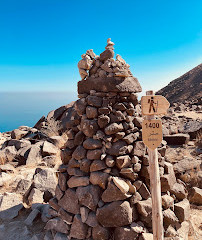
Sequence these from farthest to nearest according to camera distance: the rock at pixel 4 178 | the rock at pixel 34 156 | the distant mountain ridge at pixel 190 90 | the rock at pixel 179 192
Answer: the distant mountain ridge at pixel 190 90
the rock at pixel 34 156
the rock at pixel 4 178
the rock at pixel 179 192

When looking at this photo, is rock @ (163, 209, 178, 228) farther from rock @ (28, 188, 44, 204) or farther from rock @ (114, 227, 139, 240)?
rock @ (28, 188, 44, 204)

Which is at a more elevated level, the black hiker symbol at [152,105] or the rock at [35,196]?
the black hiker symbol at [152,105]

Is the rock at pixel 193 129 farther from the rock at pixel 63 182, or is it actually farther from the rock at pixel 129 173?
the rock at pixel 63 182

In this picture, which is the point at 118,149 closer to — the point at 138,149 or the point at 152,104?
the point at 138,149

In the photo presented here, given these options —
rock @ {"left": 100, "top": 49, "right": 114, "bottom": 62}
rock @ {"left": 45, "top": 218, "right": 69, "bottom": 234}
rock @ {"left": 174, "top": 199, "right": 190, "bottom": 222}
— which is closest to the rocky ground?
rock @ {"left": 45, "top": 218, "right": 69, "bottom": 234}

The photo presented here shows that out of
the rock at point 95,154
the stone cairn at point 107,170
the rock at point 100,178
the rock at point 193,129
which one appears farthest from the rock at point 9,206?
the rock at point 193,129

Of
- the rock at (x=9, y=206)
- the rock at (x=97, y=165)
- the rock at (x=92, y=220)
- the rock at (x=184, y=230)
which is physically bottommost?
the rock at (x=9, y=206)

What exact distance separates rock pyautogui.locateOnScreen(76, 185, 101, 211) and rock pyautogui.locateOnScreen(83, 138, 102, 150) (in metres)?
0.66

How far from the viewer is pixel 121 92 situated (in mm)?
3488

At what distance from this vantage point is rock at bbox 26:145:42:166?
25.7ft

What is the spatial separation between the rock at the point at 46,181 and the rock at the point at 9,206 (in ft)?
1.96

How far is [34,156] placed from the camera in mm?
8047

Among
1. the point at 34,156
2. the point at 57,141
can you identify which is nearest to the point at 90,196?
the point at 34,156

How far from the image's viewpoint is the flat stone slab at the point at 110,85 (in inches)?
134
